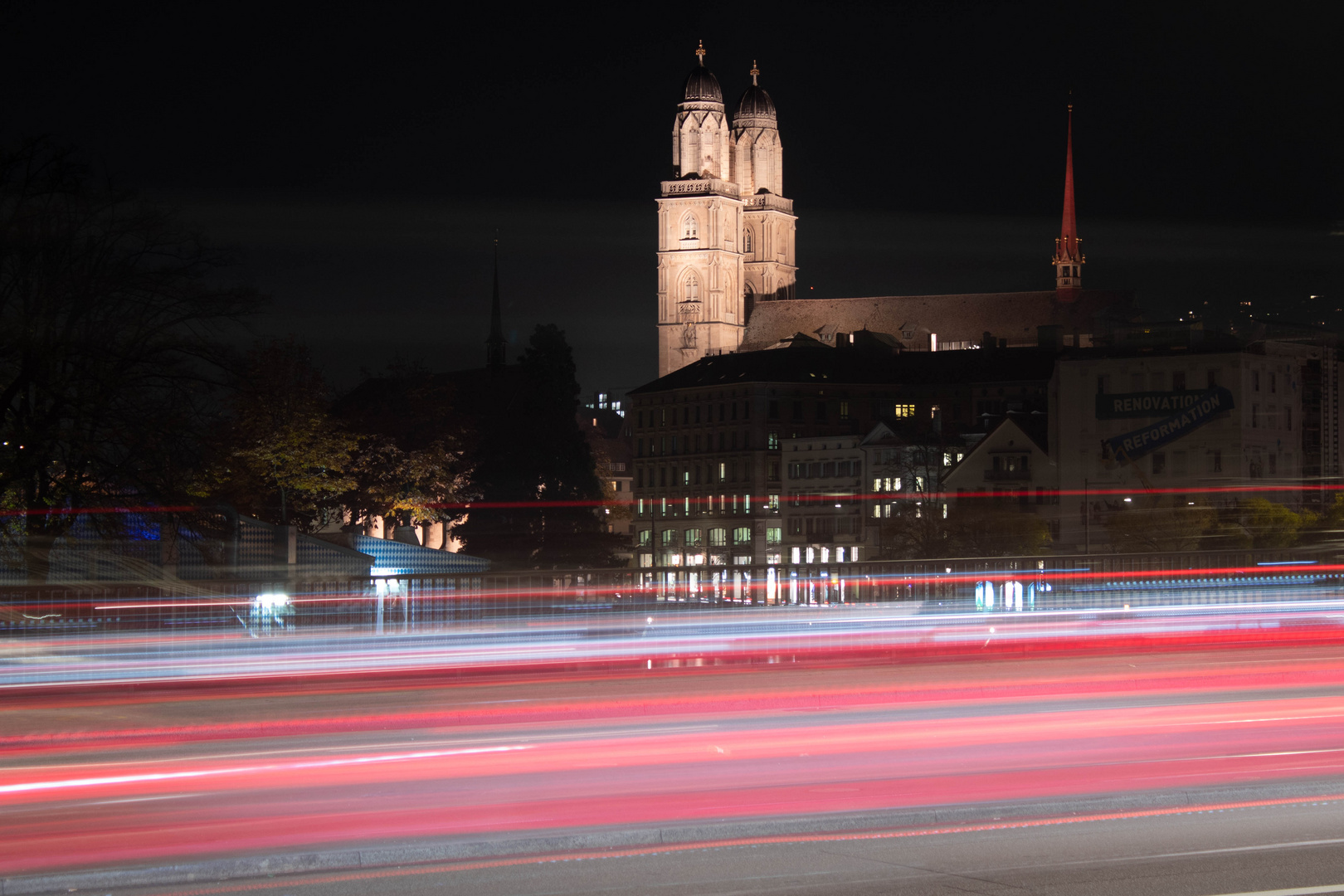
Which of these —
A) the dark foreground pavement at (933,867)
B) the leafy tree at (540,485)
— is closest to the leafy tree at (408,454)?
the leafy tree at (540,485)

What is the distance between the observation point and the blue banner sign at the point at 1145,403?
312ft

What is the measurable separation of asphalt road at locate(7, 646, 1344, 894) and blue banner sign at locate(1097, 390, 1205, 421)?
7583cm

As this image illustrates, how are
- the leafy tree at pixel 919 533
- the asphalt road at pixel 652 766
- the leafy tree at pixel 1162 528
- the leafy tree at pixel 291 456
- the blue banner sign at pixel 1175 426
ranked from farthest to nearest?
the blue banner sign at pixel 1175 426, the leafy tree at pixel 919 533, the leafy tree at pixel 1162 528, the leafy tree at pixel 291 456, the asphalt road at pixel 652 766

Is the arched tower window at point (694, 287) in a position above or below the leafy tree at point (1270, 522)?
above

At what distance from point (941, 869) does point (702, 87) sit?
572ft

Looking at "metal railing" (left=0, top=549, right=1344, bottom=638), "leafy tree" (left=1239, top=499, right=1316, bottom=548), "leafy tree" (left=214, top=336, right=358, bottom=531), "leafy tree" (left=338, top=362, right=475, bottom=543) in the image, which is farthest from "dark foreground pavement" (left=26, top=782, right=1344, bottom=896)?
"leafy tree" (left=1239, top=499, right=1316, bottom=548)

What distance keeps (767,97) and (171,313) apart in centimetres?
16675

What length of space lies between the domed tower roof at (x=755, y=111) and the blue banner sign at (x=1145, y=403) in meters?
95.4

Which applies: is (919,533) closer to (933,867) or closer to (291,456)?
(291,456)

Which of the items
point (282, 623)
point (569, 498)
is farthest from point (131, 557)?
point (569, 498)

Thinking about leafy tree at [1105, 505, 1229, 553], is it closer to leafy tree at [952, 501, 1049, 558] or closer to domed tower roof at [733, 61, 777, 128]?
leafy tree at [952, 501, 1049, 558]

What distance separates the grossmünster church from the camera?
17238cm

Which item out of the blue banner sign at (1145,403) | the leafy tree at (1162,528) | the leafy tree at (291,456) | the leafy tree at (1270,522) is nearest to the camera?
the leafy tree at (291,456)

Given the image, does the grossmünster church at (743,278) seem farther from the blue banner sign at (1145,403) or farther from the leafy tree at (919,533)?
the blue banner sign at (1145,403)
